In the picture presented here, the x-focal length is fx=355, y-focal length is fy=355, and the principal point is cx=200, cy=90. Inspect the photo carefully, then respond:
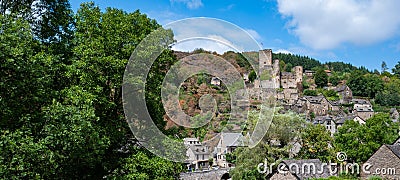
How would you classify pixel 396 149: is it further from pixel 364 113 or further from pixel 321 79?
pixel 321 79

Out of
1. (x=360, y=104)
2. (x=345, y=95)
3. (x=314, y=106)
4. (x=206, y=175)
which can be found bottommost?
(x=206, y=175)

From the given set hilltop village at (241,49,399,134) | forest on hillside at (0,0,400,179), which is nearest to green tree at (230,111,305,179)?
forest on hillside at (0,0,400,179)

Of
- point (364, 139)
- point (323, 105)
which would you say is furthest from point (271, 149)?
point (323, 105)

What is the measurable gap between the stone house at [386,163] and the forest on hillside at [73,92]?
12.1 meters

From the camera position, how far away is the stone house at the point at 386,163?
1792 cm

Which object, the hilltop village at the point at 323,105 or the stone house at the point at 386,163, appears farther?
the hilltop village at the point at 323,105

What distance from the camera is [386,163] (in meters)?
18.5

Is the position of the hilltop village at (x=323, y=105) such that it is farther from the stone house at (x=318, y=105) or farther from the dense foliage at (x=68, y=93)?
the dense foliage at (x=68, y=93)

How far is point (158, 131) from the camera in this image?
10.2 m

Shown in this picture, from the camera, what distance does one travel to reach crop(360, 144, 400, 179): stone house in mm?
17922

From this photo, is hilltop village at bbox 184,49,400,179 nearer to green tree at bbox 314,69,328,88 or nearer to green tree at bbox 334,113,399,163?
green tree at bbox 314,69,328,88

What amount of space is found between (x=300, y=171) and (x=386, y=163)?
15.1ft

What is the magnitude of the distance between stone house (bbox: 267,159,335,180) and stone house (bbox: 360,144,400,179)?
2442mm

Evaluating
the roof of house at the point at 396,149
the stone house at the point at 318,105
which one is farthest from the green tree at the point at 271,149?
the stone house at the point at 318,105
